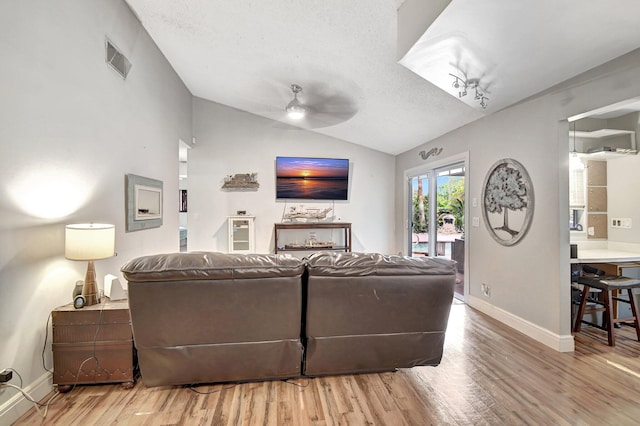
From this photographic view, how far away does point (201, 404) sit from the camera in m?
1.70

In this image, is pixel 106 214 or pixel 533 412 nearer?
pixel 533 412

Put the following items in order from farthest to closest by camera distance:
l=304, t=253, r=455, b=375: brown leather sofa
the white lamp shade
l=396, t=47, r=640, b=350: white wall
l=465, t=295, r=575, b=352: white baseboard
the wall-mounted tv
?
the wall-mounted tv < l=465, t=295, r=575, b=352: white baseboard < l=396, t=47, r=640, b=350: white wall < the white lamp shade < l=304, t=253, r=455, b=375: brown leather sofa

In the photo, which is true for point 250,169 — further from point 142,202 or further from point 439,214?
point 439,214

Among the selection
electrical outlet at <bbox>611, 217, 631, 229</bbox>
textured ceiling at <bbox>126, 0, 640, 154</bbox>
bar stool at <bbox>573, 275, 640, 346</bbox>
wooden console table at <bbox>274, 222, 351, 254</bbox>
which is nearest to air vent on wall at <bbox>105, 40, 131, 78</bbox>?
textured ceiling at <bbox>126, 0, 640, 154</bbox>

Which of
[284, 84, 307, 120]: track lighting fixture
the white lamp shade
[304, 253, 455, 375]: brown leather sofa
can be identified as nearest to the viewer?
[304, 253, 455, 375]: brown leather sofa

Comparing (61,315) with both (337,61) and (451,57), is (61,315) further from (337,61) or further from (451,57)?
(451,57)

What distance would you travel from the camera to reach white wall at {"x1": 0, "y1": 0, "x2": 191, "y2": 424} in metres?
1.63

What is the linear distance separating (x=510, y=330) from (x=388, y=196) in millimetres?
3299

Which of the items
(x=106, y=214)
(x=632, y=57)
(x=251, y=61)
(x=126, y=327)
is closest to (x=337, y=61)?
(x=251, y=61)

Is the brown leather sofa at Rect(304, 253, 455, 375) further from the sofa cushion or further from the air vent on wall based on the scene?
the air vent on wall

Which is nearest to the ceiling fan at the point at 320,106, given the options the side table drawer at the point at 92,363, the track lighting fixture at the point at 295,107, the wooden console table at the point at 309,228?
the track lighting fixture at the point at 295,107

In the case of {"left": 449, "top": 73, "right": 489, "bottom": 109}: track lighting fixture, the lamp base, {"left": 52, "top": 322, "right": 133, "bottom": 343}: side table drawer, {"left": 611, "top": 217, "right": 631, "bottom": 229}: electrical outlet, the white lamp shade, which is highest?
{"left": 449, "top": 73, "right": 489, "bottom": 109}: track lighting fixture

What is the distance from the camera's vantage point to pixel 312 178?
5.28 metres

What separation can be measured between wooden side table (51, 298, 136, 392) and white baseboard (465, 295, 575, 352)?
133 inches
